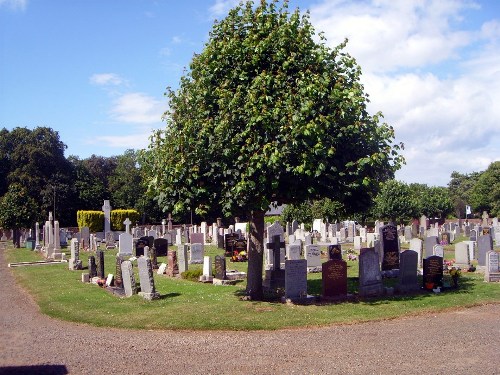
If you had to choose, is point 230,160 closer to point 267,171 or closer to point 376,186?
point 267,171

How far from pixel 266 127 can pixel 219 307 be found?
4.94 meters

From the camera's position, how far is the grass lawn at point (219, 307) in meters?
12.6

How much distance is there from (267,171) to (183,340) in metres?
4.59

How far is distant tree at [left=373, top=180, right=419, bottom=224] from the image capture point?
158 ft

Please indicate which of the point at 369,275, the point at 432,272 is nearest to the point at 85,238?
the point at 369,275

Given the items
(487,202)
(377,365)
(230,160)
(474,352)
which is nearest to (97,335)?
(230,160)

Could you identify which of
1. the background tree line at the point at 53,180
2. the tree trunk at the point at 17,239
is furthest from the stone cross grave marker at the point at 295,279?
the background tree line at the point at 53,180

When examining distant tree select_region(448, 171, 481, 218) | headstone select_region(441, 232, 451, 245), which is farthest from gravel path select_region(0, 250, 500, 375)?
distant tree select_region(448, 171, 481, 218)

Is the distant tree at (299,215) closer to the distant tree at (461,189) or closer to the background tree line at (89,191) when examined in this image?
the background tree line at (89,191)

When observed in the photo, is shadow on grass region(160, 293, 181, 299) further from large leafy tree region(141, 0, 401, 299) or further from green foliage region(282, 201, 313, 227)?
green foliage region(282, 201, 313, 227)

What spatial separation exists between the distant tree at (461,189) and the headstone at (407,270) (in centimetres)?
7759

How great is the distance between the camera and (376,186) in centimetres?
1489

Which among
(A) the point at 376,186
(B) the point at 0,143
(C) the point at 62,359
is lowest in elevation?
(C) the point at 62,359

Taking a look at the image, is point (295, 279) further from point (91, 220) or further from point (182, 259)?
point (91, 220)
